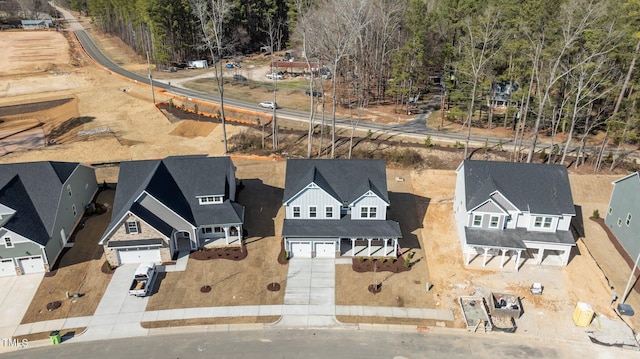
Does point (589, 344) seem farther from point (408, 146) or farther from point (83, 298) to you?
point (83, 298)

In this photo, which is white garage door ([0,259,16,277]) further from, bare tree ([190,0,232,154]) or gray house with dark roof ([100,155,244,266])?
bare tree ([190,0,232,154])

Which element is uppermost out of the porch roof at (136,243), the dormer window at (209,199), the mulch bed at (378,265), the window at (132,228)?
the dormer window at (209,199)

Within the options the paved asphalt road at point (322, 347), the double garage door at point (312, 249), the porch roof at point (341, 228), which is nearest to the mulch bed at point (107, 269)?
the paved asphalt road at point (322, 347)

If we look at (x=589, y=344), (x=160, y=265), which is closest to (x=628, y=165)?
(x=589, y=344)

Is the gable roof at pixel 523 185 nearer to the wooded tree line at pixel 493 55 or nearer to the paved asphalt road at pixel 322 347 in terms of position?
the wooded tree line at pixel 493 55

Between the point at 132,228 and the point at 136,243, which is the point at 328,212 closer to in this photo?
the point at 136,243

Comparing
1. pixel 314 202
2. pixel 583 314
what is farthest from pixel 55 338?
pixel 583 314
